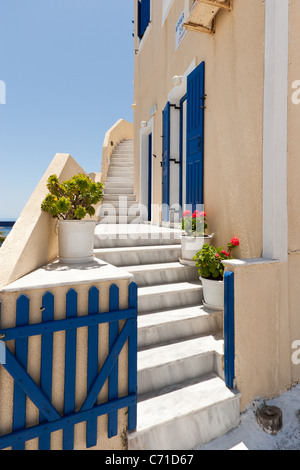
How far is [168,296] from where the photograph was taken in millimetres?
3035

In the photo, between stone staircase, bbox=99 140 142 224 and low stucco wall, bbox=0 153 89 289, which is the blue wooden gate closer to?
low stucco wall, bbox=0 153 89 289

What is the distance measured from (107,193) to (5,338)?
7079mm

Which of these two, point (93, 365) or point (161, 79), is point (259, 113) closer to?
point (93, 365)

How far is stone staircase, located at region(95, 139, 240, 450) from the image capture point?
1990mm

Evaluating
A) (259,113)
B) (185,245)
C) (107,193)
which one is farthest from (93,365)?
(107,193)

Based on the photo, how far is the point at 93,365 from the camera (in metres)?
1.84

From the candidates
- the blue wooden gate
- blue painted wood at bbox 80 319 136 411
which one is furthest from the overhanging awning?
blue painted wood at bbox 80 319 136 411

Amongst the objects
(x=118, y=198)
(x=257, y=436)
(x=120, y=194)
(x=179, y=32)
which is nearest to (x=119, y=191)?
(x=120, y=194)

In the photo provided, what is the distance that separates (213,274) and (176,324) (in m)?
0.70

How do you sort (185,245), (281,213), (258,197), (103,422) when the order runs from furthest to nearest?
(185,245) < (258,197) < (281,213) < (103,422)

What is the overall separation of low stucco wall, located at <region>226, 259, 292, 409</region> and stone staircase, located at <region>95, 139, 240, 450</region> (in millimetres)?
238

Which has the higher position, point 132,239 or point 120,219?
point 120,219

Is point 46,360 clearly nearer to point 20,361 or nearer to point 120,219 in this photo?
point 20,361

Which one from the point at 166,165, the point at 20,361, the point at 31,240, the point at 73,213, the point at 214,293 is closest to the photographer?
the point at 20,361
